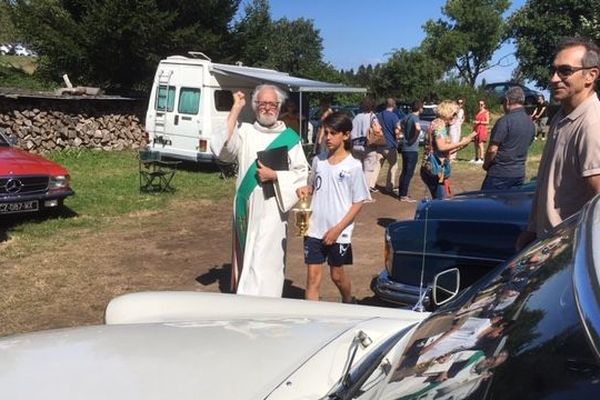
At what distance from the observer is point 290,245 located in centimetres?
828

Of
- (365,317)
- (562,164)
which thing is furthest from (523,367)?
(562,164)

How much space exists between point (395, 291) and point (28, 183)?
601 centimetres

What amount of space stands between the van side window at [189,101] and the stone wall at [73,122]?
146 inches

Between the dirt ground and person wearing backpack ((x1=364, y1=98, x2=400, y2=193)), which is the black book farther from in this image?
person wearing backpack ((x1=364, y1=98, x2=400, y2=193))

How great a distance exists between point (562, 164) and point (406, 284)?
1.55m

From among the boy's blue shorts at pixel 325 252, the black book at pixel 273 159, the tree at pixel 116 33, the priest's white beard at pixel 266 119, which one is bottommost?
the boy's blue shorts at pixel 325 252

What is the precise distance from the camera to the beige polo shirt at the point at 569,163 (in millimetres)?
3152

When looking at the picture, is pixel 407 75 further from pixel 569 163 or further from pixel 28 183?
pixel 569 163

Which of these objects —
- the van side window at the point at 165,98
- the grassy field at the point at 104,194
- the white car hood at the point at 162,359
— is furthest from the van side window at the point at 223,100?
the white car hood at the point at 162,359

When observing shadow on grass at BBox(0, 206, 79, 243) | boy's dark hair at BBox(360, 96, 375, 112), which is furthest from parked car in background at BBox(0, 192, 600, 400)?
boy's dark hair at BBox(360, 96, 375, 112)

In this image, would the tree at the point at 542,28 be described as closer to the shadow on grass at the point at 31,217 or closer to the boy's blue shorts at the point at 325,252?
the shadow on grass at the point at 31,217

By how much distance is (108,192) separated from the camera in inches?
457

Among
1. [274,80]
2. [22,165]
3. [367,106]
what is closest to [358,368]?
[22,165]

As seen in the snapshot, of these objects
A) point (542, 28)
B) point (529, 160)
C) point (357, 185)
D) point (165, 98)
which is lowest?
point (357, 185)
